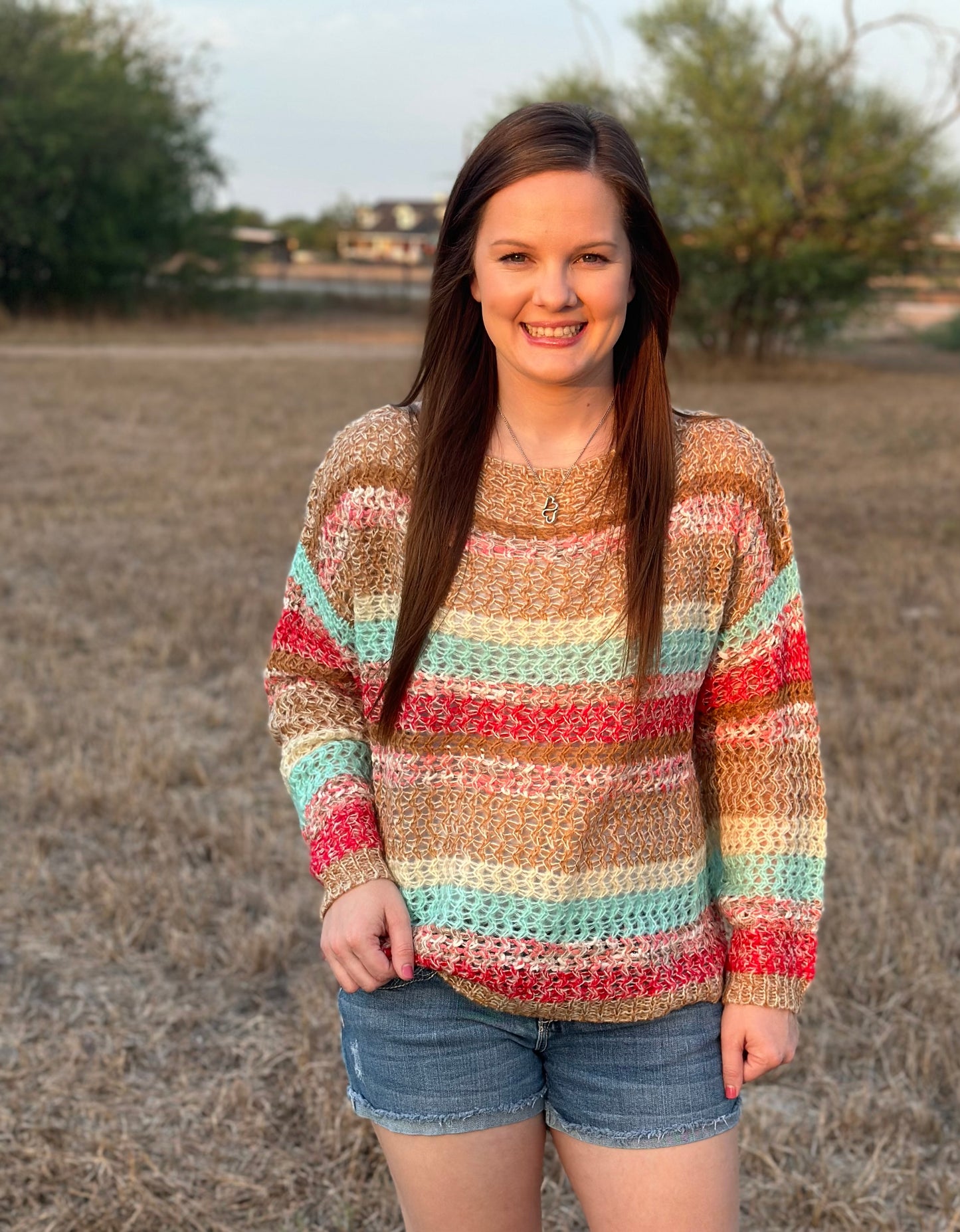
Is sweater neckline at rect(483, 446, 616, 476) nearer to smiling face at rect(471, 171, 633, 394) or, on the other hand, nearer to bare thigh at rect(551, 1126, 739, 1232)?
smiling face at rect(471, 171, 633, 394)

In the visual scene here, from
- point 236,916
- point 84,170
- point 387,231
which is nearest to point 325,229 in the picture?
point 387,231

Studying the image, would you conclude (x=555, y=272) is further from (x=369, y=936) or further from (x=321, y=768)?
A: (x=369, y=936)

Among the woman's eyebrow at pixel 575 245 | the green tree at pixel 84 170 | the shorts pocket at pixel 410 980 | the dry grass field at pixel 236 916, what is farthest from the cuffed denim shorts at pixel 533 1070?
the green tree at pixel 84 170

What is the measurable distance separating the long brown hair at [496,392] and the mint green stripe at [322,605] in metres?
0.10

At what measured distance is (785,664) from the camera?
167cm

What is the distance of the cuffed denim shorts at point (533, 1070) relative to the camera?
5.15 ft

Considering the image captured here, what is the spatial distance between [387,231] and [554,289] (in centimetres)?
7900

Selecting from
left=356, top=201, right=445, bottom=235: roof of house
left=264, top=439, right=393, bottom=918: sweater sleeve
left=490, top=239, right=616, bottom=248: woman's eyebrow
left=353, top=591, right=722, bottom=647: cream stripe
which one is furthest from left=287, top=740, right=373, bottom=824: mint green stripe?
left=356, top=201, right=445, bottom=235: roof of house

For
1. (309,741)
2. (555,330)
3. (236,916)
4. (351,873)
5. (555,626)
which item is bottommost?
(236,916)

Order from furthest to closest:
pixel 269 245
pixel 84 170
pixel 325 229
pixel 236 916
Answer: pixel 325 229
pixel 269 245
pixel 84 170
pixel 236 916

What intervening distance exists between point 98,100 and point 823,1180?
31.0 meters

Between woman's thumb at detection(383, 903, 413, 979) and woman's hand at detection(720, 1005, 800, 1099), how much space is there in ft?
1.30

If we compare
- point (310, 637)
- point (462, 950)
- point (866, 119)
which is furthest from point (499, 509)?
point (866, 119)

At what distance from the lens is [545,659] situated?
1585 mm
